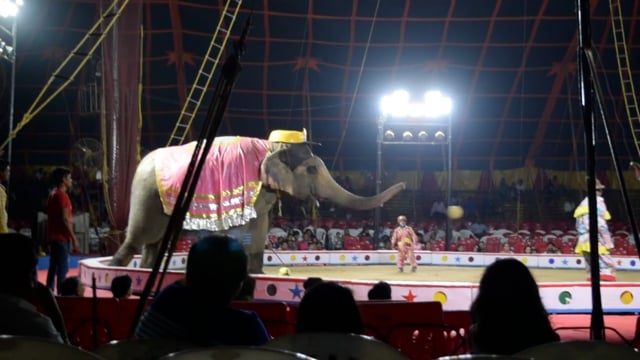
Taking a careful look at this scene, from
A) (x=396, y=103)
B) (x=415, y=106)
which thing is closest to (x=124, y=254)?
(x=396, y=103)

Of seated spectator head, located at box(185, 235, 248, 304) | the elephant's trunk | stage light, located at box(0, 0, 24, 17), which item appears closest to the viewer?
seated spectator head, located at box(185, 235, 248, 304)

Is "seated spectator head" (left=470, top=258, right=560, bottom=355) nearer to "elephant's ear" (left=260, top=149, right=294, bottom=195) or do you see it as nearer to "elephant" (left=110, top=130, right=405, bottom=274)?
"elephant" (left=110, top=130, right=405, bottom=274)

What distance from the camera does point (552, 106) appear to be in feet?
68.3

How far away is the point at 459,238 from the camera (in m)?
18.4

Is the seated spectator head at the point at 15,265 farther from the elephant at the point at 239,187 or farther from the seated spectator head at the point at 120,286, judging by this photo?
the elephant at the point at 239,187

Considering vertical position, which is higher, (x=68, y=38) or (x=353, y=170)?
(x=68, y=38)

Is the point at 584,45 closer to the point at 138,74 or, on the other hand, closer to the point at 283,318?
the point at 283,318

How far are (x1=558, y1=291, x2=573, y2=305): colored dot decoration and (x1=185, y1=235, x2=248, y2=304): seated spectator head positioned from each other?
576 centimetres

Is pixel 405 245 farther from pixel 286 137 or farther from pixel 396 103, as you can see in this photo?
pixel 396 103

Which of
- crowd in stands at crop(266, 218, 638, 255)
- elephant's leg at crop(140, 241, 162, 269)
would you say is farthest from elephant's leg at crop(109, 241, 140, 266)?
crowd in stands at crop(266, 218, 638, 255)

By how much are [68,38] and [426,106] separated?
10003mm

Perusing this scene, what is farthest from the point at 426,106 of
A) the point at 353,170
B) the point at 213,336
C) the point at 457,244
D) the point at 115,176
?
the point at 213,336

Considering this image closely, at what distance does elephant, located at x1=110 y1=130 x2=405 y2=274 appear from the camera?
28.8 ft

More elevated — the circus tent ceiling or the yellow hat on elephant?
the circus tent ceiling
